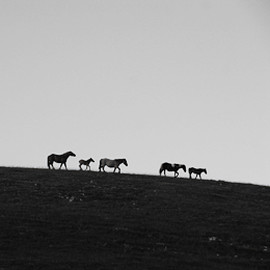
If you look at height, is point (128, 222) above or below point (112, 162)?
below

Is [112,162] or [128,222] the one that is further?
[112,162]

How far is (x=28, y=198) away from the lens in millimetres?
50281

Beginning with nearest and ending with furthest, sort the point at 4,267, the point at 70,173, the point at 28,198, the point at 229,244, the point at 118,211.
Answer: the point at 4,267, the point at 229,244, the point at 118,211, the point at 28,198, the point at 70,173

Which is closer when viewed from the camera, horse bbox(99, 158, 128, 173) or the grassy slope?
the grassy slope

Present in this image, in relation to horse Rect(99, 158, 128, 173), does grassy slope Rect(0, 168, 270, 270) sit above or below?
below

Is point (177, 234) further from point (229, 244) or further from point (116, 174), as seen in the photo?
point (116, 174)

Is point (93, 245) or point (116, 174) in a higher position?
point (116, 174)

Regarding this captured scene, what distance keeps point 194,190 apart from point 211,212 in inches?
333

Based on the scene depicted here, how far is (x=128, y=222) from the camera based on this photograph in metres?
42.8

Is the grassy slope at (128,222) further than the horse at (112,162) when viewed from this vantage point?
No

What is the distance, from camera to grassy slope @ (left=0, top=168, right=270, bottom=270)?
33.8m

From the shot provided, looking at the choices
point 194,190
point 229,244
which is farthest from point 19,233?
point 194,190

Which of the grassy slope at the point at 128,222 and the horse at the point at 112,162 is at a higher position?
the horse at the point at 112,162

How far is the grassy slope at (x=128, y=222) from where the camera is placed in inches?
1331
